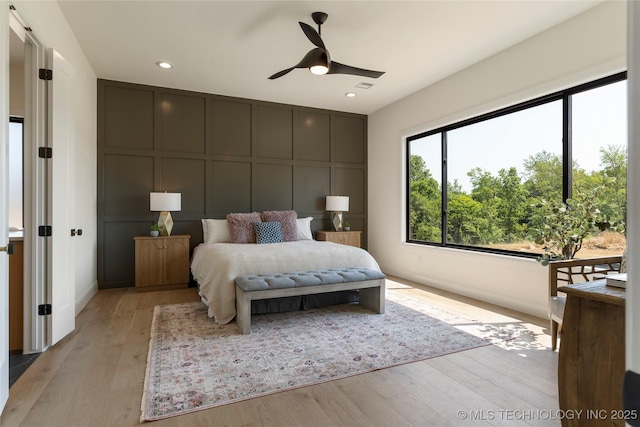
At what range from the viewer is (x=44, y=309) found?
2.63 metres

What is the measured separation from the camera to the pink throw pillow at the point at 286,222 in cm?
498

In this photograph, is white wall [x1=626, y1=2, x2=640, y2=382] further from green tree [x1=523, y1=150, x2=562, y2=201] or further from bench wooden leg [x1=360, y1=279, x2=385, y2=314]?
green tree [x1=523, y1=150, x2=562, y2=201]

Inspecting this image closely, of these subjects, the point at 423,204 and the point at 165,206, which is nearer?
the point at 165,206

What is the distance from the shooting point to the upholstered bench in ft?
9.78

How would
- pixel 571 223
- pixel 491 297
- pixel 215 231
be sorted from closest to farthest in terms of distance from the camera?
pixel 571 223, pixel 491 297, pixel 215 231

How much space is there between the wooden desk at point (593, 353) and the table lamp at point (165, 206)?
14.6ft

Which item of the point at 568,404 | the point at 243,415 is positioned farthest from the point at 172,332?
the point at 568,404

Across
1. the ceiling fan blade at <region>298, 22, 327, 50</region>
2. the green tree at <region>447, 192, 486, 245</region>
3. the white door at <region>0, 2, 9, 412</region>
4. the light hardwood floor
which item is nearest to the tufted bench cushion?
the light hardwood floor

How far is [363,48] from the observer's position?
3770 mm

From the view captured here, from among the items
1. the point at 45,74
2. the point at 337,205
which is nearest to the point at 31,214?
the point at 45,74

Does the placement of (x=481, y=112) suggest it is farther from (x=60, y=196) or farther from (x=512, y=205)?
(x=60, y=196)

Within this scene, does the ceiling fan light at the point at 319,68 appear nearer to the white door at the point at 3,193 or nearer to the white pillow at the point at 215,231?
the white door at the point at 3,193

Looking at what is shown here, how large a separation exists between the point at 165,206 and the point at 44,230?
1.98 meters

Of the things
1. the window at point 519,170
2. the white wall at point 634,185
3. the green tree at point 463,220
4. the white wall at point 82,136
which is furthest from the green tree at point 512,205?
the white wall at point 82,136
